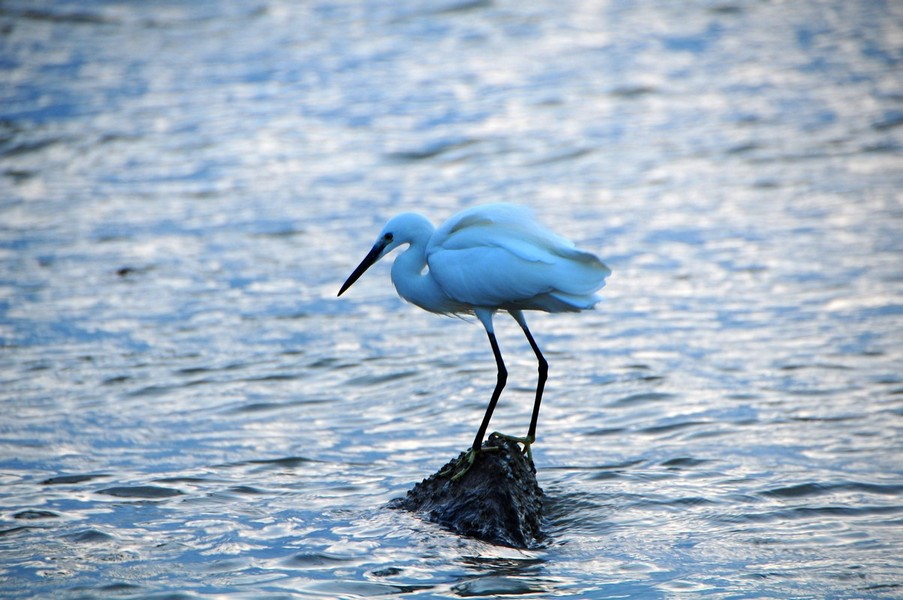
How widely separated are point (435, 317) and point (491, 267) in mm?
3636

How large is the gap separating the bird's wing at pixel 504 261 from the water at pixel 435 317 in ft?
3.57

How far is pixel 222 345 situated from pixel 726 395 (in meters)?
3.43

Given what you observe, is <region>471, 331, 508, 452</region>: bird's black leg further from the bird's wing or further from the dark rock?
the bird's wing

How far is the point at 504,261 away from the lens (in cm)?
517

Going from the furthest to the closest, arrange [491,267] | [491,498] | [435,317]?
[435,317]
[491,267]
[491,498]

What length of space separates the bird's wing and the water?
1089mm

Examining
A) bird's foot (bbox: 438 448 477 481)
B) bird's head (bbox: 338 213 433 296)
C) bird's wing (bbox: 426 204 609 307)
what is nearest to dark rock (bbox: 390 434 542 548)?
bird's foot (bbox: 438 448 477 481)

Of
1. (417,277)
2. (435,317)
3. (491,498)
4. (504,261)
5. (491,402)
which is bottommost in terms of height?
(435,317)

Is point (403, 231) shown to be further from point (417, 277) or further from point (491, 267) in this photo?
point (491, 267)

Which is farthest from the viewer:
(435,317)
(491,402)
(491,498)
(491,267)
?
(435,317)

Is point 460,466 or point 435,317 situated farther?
point 435,317

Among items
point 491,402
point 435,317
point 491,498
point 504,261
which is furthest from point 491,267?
point 435,317

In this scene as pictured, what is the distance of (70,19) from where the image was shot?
17.6 metres

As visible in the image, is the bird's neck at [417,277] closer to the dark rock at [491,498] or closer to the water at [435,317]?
the dark rock at [491,498]
